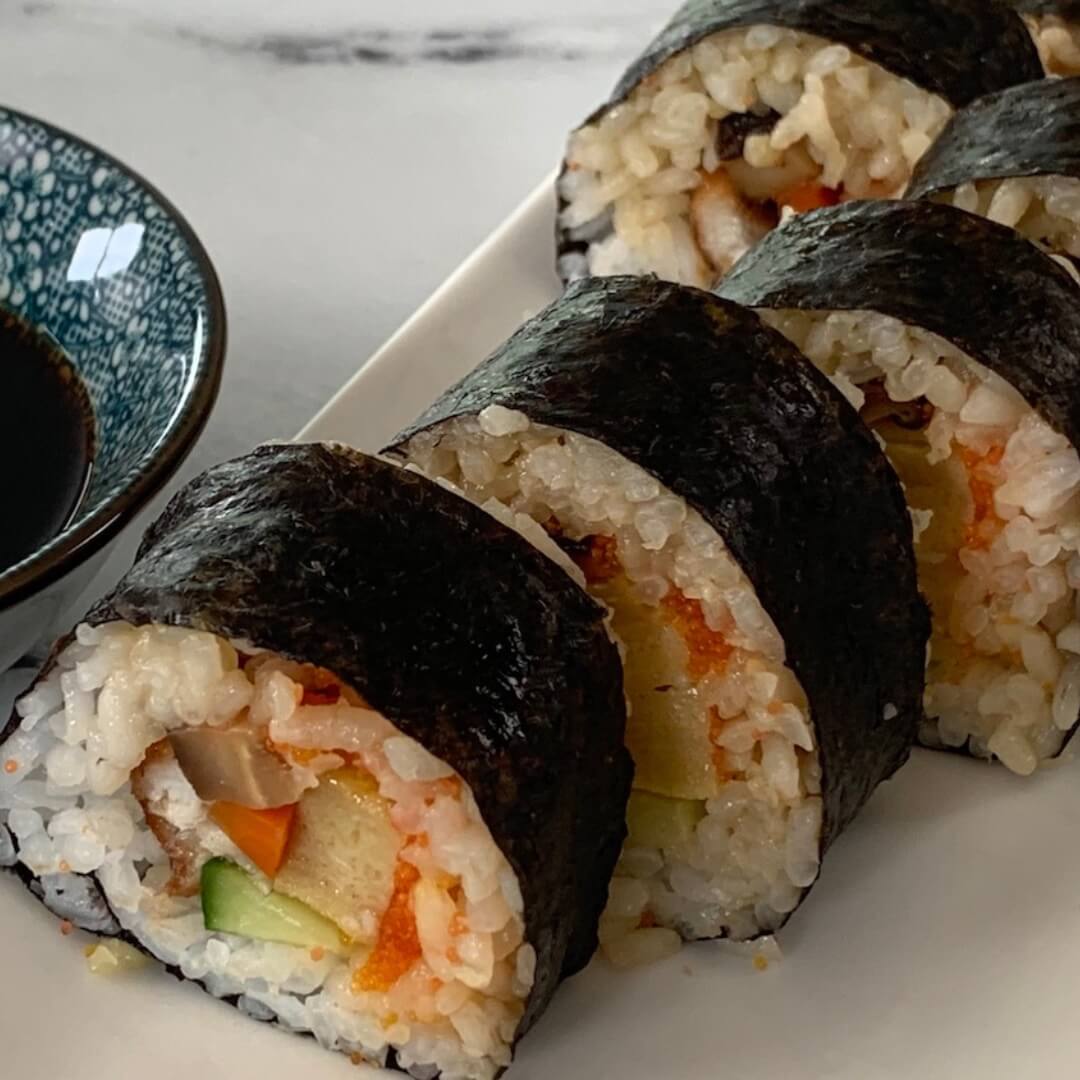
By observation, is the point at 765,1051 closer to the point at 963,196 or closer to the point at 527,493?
the point at 527,493

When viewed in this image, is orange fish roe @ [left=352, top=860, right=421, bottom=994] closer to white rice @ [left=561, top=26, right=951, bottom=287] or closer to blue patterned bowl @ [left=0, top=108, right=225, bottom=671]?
blue patterned bowl @ [left=0, top=108, right=225, bottom=671]

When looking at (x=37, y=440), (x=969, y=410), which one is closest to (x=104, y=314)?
(x=37, y=440)

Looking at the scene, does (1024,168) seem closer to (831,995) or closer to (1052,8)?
(1052,8)

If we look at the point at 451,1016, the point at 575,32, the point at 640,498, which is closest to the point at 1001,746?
the point at 640,498

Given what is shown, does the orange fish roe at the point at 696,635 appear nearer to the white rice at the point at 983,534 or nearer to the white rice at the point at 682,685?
the white rice at the point at 682,685

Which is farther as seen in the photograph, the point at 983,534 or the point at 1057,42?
the point at 1057,42

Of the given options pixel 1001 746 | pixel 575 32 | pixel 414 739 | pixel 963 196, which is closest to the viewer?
pixel 414 739

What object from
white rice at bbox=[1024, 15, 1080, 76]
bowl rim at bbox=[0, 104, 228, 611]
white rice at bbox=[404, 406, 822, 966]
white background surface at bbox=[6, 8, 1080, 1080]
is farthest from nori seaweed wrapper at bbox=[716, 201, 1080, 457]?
white rice at bbox=[1024, 15, 1080, 76]
